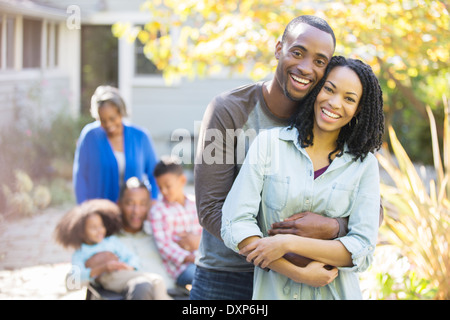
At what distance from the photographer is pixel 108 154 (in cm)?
377

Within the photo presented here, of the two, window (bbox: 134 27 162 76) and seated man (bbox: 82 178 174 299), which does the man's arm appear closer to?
seated man (bbox: 82 178 174 299)

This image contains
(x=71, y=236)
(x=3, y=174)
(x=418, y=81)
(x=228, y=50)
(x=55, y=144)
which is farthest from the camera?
(x=418, y=81)

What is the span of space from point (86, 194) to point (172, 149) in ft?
16.0

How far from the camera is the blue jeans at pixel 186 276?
129 inches

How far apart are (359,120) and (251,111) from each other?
1.29 ft

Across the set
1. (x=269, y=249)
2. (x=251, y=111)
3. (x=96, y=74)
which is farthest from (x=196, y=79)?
(x=269, y=249)

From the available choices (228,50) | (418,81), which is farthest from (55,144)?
(418,81)

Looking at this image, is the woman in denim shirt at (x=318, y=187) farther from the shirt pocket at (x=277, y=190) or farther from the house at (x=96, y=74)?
the house at (x=96, y=74)

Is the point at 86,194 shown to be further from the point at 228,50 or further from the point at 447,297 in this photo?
the point at 447,297

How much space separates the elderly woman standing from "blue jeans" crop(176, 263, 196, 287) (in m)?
0.74

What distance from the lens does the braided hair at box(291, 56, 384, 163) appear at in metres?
1.85

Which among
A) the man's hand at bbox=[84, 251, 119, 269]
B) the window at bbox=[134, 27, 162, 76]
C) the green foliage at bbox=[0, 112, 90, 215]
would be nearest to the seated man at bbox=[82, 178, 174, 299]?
the man's hand at bbox=[84, 251, 119, 269]

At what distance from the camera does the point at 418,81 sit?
8.23 meters

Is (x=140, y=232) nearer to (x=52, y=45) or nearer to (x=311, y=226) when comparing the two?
(x=311, y=226)
